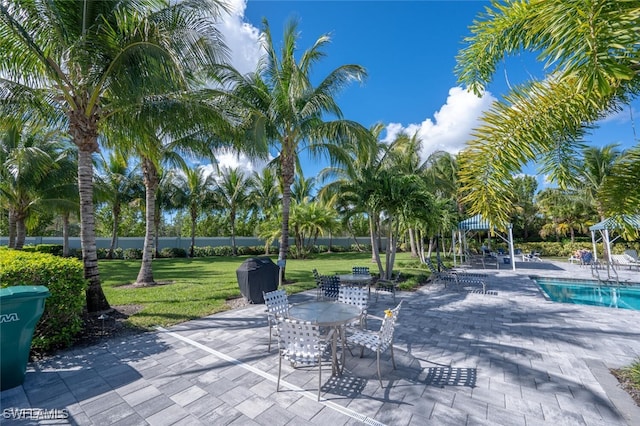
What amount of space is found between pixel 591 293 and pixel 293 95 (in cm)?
1430

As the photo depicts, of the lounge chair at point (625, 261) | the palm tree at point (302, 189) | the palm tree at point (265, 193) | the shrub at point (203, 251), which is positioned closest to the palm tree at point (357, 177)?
the palm tree at point (265, 193)

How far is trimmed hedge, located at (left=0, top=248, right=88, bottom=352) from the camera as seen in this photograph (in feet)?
15.1

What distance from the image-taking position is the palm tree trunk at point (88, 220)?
6418mm

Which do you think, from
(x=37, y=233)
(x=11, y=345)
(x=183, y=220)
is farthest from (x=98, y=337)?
(x=183, y=220)

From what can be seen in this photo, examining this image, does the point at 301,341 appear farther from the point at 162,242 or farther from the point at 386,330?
the point at 162,242

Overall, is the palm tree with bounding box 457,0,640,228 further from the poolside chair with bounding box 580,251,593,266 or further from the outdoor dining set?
the poolside chair with bounding box 580,251,593,266

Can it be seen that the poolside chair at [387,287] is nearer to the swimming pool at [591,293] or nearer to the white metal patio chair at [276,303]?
the white metal patio chair at [276,303]

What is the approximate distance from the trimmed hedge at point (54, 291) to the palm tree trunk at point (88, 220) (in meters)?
1.23

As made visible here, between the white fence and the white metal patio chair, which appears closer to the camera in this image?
the white metal patio chair

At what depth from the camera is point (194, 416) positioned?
3176 millimetres

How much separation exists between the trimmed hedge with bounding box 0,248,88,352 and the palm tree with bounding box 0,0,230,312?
1399mm

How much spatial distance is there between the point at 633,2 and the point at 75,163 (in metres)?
20.9

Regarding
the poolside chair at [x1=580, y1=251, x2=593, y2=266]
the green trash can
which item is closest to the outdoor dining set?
the green trash can

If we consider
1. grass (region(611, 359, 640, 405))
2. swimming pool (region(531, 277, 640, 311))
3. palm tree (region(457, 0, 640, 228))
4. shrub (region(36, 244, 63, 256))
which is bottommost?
swimming pool (region(531, 277, 640, 311))
